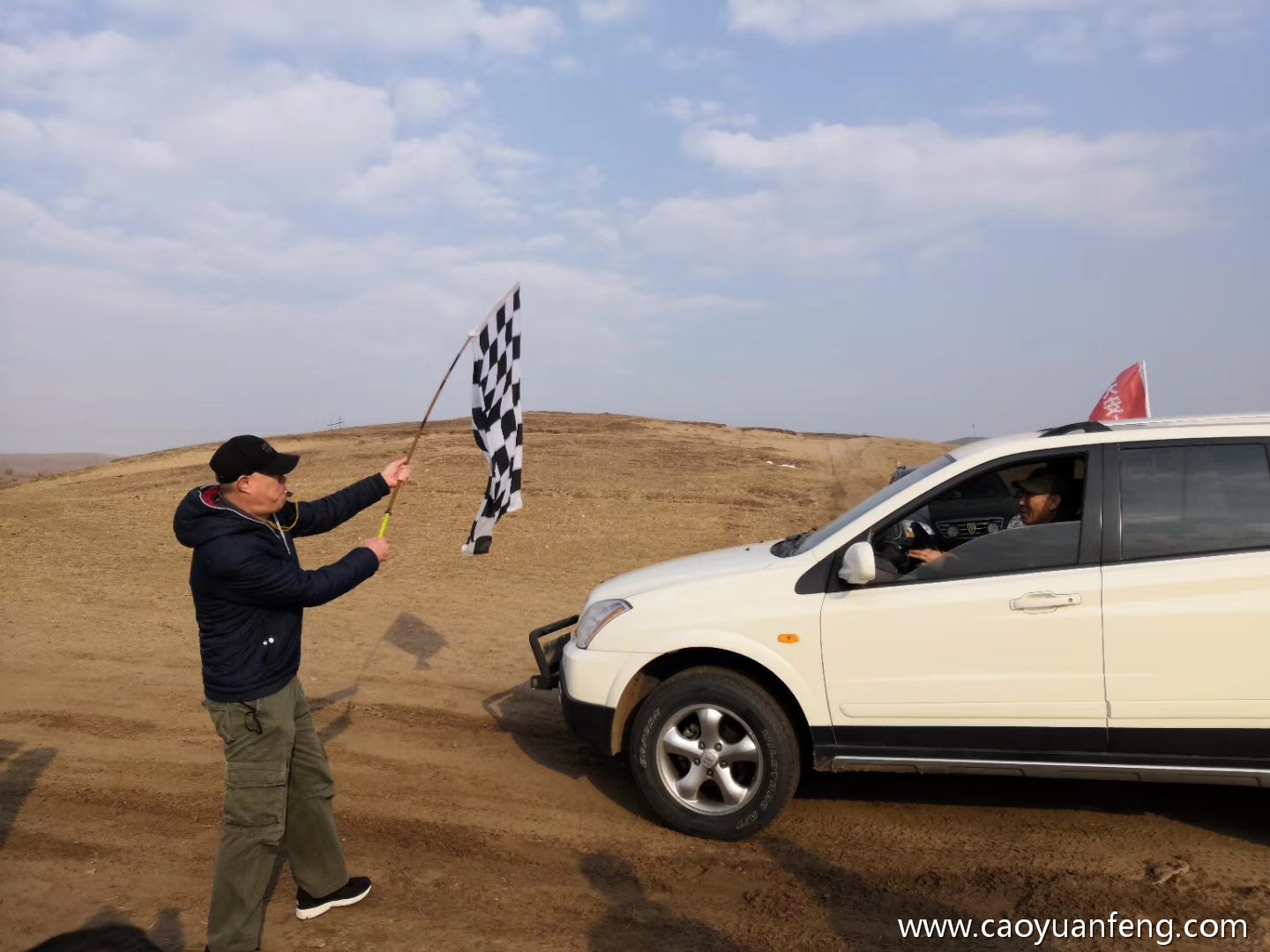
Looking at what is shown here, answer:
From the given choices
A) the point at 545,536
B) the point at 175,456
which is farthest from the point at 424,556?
the point at 175,456

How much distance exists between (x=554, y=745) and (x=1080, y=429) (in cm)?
348

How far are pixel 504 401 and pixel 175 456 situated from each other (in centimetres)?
2849

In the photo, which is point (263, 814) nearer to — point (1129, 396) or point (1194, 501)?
point (1194, 501)

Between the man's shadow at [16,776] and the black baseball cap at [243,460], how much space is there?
8.28 ft

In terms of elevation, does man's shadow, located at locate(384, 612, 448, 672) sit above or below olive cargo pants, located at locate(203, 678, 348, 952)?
below

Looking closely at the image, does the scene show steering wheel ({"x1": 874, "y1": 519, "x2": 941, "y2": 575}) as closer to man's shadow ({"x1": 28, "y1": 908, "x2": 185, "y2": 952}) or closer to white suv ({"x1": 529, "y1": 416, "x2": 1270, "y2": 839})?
white suv ({"x1": 529, "y1": 416, "x2": 1270, "y2": 839})

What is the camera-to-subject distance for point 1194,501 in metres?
4.21

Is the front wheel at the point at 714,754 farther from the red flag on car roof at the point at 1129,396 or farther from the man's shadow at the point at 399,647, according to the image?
the red flag on car roof at the point at 1129,396

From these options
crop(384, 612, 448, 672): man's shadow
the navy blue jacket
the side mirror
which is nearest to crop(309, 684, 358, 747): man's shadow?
crop(384, 612, 448, 672): man's shadow

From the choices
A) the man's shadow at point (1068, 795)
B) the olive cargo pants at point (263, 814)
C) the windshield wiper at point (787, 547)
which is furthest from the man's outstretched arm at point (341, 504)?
the man's shadow at point (1068, 795)

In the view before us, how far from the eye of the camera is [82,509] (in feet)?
55.0

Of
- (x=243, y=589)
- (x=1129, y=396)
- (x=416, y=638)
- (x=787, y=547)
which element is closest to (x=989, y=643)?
(x=787, y=547)

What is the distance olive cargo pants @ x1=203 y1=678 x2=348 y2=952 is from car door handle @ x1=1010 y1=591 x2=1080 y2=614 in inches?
118

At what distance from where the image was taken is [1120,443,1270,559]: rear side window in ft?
13.6
